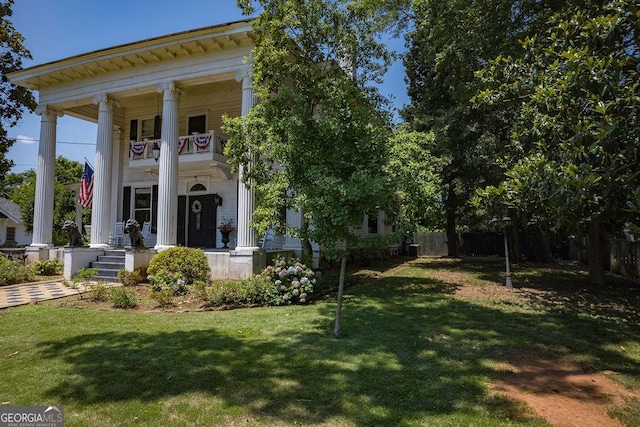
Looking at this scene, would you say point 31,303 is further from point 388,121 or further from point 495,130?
point 495,130

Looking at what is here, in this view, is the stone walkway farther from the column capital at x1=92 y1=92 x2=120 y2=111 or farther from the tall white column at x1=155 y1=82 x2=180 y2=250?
the column capital at x1=92 y1=92 x2=120 y2=111

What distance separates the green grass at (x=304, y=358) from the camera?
353 cm

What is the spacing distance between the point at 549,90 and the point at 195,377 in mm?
5536

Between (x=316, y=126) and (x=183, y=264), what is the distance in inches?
263

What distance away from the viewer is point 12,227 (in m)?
35.2

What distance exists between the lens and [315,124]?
582 cm

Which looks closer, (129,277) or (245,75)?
(129,277)

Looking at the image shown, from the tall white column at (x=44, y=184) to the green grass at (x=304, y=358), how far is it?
27.2ft

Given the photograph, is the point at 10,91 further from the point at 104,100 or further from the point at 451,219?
the point at 451,219

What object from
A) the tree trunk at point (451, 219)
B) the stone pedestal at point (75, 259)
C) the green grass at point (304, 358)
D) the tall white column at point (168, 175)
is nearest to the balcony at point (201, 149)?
the tall white column at point (168, 175)

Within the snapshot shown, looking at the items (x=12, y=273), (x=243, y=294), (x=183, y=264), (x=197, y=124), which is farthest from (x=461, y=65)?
(x=12, y=273)

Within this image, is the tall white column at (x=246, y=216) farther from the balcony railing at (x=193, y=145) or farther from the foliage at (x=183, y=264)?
the balcony railing at (x=193, y=145)

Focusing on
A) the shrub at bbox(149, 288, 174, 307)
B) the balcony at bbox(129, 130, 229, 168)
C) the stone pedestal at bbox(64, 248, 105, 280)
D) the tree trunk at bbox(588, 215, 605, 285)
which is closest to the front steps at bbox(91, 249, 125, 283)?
the stone pedestal at bbox(64, 248, 105, 280)

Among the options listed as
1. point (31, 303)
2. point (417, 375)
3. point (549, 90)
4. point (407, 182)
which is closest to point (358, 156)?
point (407, 182)
